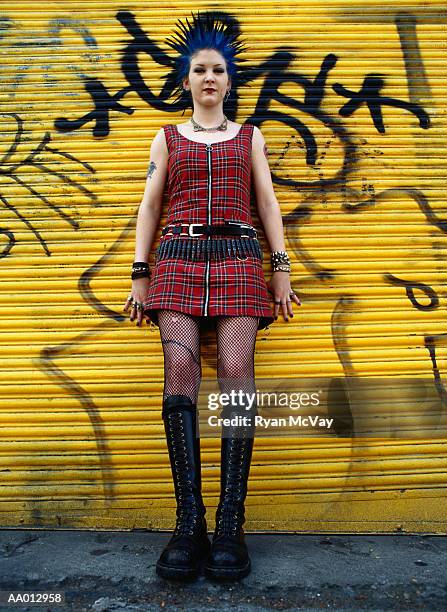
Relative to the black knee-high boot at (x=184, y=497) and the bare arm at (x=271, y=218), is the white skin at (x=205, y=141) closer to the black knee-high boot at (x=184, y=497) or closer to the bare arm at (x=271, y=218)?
the bare arm at (x=271, y=218)

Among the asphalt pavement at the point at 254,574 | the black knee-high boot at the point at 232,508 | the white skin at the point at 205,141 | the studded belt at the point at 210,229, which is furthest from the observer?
the white skin at the point at 205,141

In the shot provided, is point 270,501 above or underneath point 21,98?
underneath

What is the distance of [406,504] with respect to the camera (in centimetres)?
266

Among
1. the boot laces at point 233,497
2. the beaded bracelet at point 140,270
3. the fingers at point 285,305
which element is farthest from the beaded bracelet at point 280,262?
the boot laces at point 233,497

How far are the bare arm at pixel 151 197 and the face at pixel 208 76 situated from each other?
11.6 inches

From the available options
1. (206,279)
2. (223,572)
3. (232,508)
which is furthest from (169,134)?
(223,572)

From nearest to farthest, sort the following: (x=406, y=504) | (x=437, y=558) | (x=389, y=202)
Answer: (x=437, y=558) → (x=406, y=504) → (x=389, y=202)

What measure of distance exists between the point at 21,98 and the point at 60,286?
3.82 feet

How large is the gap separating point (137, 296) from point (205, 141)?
34.0 inches

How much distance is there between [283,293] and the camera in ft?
8.44

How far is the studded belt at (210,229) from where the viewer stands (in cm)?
239

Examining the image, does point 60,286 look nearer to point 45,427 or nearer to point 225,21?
point 45,427

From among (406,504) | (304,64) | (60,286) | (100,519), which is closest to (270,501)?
(406,504)

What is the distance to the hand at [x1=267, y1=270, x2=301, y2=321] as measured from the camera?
2.56 m
